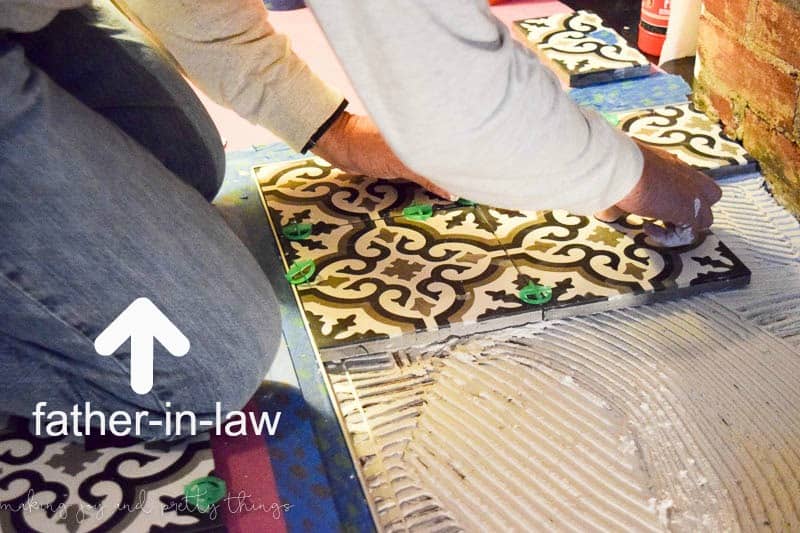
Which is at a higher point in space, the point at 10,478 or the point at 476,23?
the point at 476,23

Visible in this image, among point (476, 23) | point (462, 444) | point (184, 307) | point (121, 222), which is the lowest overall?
point (462, 444)

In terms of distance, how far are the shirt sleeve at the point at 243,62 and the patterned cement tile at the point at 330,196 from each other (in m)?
0.13

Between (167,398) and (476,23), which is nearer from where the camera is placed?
(476,23)

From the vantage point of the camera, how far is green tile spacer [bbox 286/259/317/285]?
4.32 ft

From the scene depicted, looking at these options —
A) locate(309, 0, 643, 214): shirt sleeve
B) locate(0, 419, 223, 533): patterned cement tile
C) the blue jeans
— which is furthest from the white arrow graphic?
locate(309, 0, 643, 214): shirt sleeve

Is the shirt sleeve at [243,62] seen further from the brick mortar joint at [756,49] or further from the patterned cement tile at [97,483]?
the brick mortar joint at [756,49]

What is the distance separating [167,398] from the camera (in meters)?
1.05

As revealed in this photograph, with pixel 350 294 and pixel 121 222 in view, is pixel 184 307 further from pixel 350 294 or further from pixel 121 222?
pixel 350 294

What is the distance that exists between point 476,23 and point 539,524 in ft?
1.74

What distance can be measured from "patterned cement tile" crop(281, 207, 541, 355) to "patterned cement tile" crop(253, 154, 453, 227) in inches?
1.4

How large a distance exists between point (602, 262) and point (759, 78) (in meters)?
0.48

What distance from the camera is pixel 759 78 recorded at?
1.50m

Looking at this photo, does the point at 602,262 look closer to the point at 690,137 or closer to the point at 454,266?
the point at 454,266

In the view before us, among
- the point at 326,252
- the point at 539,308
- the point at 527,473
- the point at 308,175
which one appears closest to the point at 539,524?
the point at 527,473
